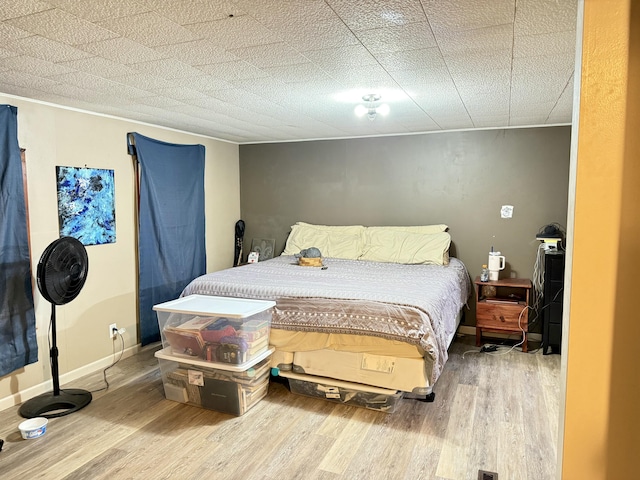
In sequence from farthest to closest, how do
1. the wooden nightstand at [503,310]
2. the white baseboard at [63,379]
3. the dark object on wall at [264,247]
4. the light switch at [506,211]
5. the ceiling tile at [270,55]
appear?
the dark object on wall at [264,247]
the light switch at [506,211]
the wooden nightstand at [503,310]
the white baseboard at [63,379]
the ceiling tile at [270,55]

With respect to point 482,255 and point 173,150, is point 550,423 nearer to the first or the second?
point 482,255

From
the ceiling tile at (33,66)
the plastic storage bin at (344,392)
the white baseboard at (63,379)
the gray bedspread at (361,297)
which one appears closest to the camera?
the ceiling tile at (33,66)

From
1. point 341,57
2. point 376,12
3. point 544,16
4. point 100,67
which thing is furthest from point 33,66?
point 544,16

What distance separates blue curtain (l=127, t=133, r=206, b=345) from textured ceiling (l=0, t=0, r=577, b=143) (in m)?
0.66

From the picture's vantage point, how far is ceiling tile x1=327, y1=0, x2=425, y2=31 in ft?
5.26

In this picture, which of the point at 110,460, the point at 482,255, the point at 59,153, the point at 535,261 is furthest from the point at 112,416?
the point at 535,261

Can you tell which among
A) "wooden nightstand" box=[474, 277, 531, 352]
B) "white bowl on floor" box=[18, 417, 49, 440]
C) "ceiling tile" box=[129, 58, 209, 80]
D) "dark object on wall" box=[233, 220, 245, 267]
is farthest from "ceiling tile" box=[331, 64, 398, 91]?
"dark object on wall" box=[233, 220, 245, 267]

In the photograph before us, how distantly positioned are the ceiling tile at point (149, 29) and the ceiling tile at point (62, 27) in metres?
0.07

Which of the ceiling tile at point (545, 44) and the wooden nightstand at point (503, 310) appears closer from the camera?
the ceiling tile at point (545, 44)

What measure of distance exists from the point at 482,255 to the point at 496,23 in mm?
3149

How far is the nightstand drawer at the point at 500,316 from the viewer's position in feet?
13.4

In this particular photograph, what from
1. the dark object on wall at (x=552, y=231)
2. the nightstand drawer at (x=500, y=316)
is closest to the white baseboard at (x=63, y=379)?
the nightstand drawer at (x=500, y=316)

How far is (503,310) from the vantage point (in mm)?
4117

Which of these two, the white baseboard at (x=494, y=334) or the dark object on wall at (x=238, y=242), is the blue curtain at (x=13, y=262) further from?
the white baseboard at (x=494, y=334)
